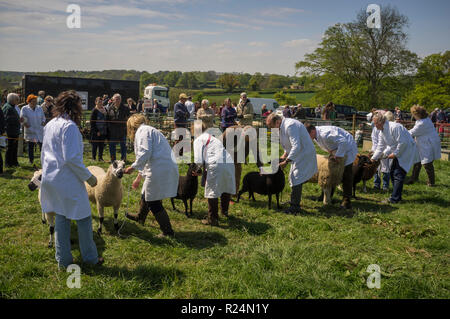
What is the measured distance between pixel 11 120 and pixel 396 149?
1026cm

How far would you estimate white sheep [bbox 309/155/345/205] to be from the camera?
716 cm

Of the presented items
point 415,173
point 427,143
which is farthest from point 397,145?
point 415,173

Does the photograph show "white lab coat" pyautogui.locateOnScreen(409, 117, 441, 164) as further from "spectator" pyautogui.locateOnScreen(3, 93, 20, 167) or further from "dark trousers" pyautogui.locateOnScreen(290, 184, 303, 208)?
"spectator" pyautogui.locateOnScreen(3, 93, 20, 167)

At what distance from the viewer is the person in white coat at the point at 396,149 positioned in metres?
7.61

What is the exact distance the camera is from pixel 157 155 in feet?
16.8

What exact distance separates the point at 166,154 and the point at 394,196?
5.46 meters

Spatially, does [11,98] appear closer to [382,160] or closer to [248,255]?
[248,255]

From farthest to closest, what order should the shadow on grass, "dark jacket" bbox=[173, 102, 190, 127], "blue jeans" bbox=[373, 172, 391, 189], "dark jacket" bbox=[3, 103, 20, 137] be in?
1. "dark jacket" bbox=[173, 102, 190, 127]
2. "dark jacket" bbox=[3, 103, 20, 137]
3. "blue jeans" bbox=[373, 172, 391, 189]
4. the shadow on grass

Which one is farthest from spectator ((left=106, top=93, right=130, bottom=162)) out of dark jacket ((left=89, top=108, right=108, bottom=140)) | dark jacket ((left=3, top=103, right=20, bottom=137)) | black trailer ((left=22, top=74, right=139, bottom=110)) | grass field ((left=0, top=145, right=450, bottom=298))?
black trailer ((left=22, top=74, right=139, bottom=110))

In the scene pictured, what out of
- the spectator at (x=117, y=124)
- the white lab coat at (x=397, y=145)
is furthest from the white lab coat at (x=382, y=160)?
the spectator at (x=117, y=124)

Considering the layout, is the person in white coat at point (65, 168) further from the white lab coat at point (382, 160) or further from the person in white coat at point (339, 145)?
the white lab coat at point (382, 160)

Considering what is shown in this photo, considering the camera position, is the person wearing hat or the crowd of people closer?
the crowd of people

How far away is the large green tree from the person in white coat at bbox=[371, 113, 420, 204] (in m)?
28.3
